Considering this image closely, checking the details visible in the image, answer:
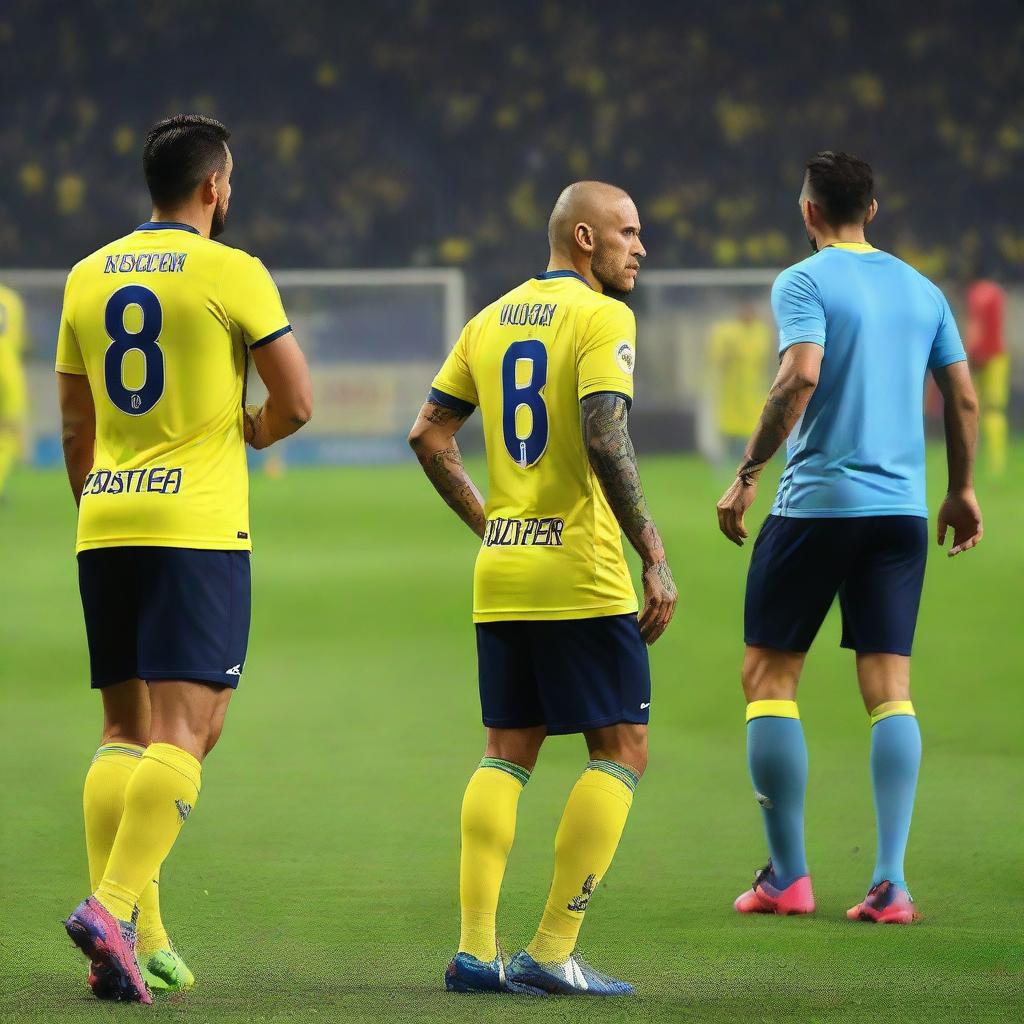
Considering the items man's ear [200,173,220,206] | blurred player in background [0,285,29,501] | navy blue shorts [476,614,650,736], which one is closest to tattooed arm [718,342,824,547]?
navy blue shorts [476,614,650,736]

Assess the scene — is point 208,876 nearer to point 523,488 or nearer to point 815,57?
point 523,488

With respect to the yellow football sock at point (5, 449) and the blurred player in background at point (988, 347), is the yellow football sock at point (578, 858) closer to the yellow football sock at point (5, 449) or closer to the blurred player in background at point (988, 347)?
the yellow football sock at point (5, 449)

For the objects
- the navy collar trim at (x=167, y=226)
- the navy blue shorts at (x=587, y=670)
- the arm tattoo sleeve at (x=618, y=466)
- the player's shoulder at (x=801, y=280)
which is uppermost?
the navy collar trim at (x=167, y=226)

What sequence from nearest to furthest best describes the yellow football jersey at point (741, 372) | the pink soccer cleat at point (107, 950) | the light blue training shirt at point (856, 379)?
the pink soccer cleat at point (107, 950) → the light blue training shirt at point (856, 379) → the yellow football jersey at point (741, 372)

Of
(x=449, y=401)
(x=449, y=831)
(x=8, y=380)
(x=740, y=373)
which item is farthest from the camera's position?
(x=740, y=373)

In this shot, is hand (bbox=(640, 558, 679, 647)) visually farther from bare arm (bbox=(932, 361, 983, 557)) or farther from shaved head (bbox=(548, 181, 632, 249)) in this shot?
bare arm (bbox=(932, 361, 983, 557))

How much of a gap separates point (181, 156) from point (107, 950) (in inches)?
54.6

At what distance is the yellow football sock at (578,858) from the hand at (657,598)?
282 mm

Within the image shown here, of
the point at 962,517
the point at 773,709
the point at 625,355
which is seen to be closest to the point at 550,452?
the point at 625,355

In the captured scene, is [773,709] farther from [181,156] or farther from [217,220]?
[181,156]

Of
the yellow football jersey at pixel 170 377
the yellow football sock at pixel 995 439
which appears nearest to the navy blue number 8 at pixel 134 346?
the yellow football jersey at pixel 170 377

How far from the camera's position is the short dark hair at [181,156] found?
3084 millimetres

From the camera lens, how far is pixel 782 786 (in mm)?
3820

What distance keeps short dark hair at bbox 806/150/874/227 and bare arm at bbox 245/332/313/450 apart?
1374 mm
